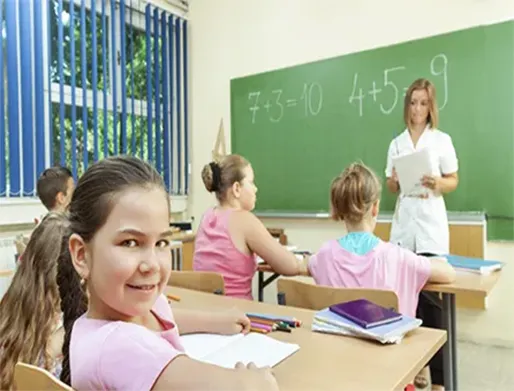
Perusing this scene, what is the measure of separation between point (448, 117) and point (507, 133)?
1.26ft

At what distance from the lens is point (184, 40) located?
4.57 metres

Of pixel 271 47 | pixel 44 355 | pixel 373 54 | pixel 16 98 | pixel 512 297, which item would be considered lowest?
pixel 512 297

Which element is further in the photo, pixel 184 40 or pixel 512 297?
pixel 184 40

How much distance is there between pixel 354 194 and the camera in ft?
5.57

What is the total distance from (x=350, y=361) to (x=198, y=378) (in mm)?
434

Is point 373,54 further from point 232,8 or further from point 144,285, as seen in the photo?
point 144,285

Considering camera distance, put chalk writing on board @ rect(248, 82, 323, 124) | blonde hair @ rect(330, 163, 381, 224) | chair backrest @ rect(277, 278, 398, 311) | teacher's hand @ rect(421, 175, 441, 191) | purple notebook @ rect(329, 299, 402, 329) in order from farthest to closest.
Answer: chalk writing on board @ rect(248, 82, 323, 124) → teacher's hand @ rect(421, 175, 441, 191) → blonde hair @ rect(330, 163, 381, 224) → chair backrest @ rect(277, 278, 398, 311) → purple notebook @ rect(329, 299, 402, 329)

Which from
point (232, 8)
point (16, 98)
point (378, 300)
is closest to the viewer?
point (378, 300)

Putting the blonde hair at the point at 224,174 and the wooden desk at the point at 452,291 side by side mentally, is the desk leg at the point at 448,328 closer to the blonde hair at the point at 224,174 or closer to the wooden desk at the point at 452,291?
the wooden desk at the point at 452,291

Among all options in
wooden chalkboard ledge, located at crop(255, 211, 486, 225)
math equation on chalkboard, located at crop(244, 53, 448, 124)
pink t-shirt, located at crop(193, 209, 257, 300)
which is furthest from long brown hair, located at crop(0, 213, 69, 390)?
math equation on chalkboard, located at crop(244, 53, 448, 124)

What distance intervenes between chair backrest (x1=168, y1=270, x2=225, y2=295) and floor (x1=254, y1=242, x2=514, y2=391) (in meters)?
1.71

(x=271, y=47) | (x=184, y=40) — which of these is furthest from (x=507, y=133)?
(x=184, y=40)

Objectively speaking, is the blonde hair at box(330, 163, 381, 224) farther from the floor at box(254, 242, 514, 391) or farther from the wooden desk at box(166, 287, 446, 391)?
the floor at box(254, 242, 514, 391)

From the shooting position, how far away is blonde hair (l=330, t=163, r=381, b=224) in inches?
66.7
